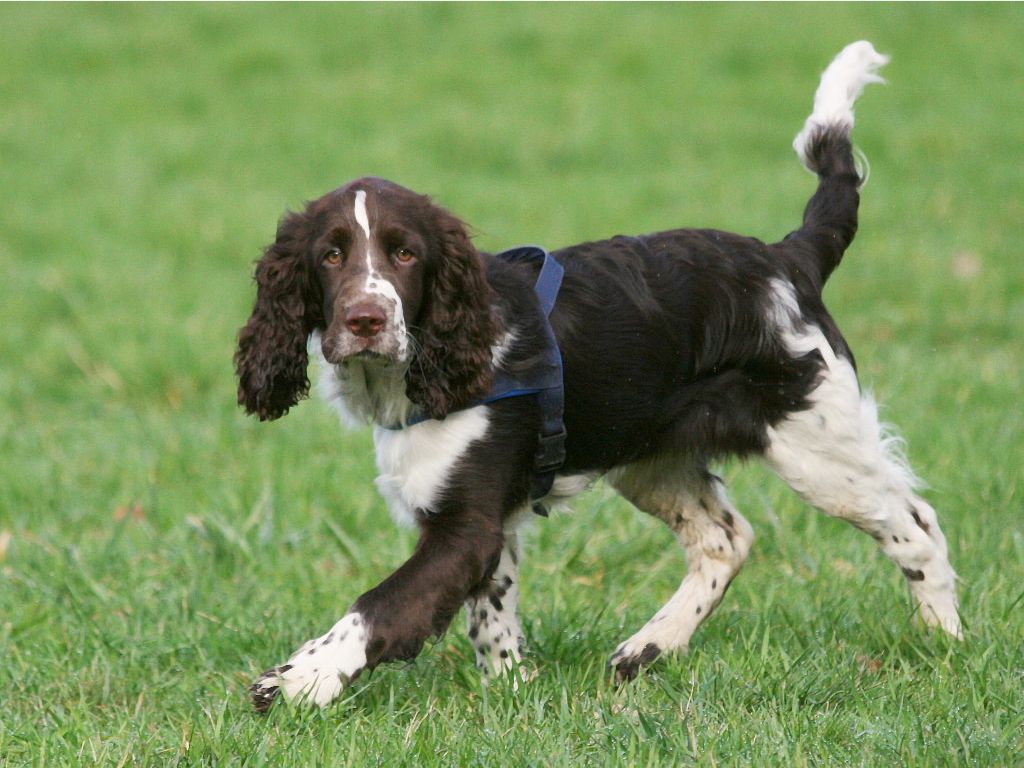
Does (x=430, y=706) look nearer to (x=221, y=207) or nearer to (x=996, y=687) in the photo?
(x=996, y=687)

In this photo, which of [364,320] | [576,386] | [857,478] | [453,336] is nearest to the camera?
[364,320]

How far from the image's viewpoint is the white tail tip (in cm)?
442

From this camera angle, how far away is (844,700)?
3.47m

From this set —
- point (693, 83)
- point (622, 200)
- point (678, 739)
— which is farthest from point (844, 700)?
A: point (693, 83)

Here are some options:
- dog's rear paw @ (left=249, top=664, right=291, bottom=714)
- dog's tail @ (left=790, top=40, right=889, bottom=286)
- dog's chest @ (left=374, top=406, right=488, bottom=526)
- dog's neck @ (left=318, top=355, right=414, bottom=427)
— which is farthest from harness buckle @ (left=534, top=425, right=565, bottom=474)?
dog's tail @ (left=790, top=40, right=889, bottom=286)

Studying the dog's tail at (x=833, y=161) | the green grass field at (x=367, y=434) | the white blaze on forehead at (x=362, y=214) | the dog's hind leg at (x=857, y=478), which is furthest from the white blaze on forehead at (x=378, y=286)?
the dog's tail at (x=833, y=161)

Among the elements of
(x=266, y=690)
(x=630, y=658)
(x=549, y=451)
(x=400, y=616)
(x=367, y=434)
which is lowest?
(x=367, y=434)

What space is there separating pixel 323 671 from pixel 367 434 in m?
3.17

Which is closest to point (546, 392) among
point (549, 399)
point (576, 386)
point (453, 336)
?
point (549, 399)

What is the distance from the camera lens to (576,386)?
152 inches

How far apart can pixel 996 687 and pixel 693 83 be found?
38.3ft

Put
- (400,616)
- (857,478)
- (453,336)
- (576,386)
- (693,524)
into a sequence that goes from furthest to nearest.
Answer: (693,524)
(857,478)
(576,386)
(453,336)
(400,616)

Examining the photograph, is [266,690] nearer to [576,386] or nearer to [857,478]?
[576,386]

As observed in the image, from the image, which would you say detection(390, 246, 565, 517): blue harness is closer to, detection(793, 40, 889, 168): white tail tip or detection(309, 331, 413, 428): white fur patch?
detection(309, 331, 413, 428): white fur patch
